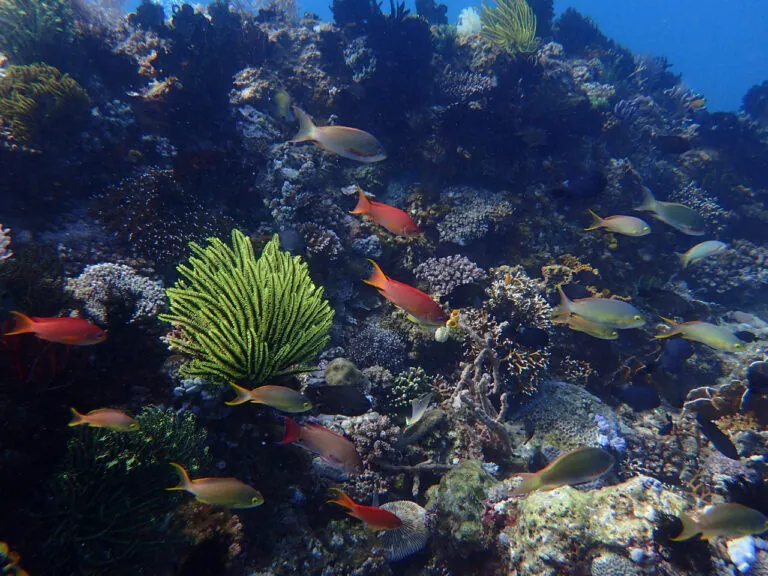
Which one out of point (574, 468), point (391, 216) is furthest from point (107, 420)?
point (574, 468)

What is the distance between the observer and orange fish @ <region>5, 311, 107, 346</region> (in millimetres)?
2611

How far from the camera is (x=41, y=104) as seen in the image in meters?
5.52

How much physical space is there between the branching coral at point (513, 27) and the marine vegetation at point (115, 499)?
31.4ft

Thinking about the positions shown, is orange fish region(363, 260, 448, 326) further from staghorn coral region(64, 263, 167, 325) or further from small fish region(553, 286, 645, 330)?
staghorn coral region(64, 263, 167, 325)

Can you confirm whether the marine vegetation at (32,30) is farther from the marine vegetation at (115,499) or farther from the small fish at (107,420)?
the marine vegetation at (115,499)

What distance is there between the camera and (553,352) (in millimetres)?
5879

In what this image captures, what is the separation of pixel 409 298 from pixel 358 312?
2.62 meters

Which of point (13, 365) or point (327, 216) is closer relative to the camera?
point (13, 365)

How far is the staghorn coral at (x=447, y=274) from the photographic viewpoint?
5.67 metres

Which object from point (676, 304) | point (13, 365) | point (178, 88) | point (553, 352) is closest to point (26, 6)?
point (178, 88)

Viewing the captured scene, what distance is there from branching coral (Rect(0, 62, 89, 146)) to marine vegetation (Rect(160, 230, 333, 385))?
4313mm

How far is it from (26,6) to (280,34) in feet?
16.4

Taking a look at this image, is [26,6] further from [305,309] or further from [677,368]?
[677,368]

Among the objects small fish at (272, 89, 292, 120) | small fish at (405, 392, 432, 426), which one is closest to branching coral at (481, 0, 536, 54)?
small fish at (272, 89, 292, 120)
